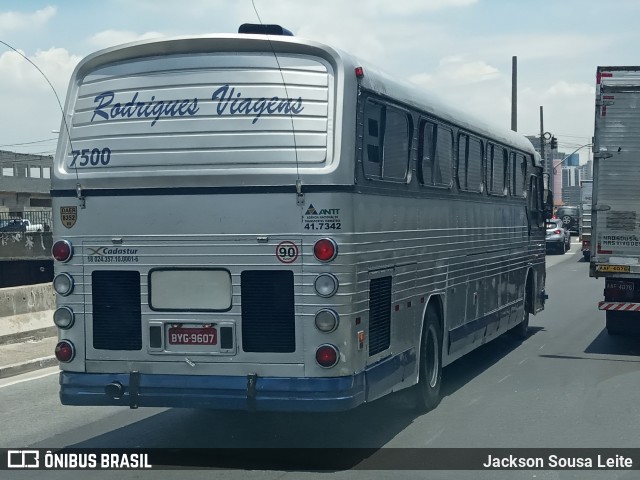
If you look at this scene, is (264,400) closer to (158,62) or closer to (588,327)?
(158,62)

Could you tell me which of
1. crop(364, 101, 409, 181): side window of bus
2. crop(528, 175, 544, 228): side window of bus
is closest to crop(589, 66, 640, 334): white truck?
crop(528, 175, 544, 228): side window of bus

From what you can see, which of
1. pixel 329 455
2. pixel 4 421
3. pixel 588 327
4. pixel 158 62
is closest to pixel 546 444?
pixel 329 455

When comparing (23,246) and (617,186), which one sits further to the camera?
(23,246)

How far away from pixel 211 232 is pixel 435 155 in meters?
3.28

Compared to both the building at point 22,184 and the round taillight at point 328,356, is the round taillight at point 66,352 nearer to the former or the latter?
the round taillight at point 328,356

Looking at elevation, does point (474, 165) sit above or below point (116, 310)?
above

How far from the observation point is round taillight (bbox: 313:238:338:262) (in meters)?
7.47

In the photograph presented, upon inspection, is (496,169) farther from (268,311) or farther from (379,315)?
(268,311)

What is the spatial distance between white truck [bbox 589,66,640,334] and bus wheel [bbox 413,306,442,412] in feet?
15.3

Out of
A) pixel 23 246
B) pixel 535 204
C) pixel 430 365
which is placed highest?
pixel 535 204

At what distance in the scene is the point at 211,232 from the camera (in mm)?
7723

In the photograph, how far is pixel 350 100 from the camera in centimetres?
770

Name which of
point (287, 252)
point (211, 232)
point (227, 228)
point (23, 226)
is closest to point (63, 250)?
point (211, 232)

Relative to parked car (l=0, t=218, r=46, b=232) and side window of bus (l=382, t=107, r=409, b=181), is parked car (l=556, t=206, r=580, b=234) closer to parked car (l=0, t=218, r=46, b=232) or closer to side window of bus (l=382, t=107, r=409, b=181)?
parked car (l=0, t=218, r=46, b=232)
